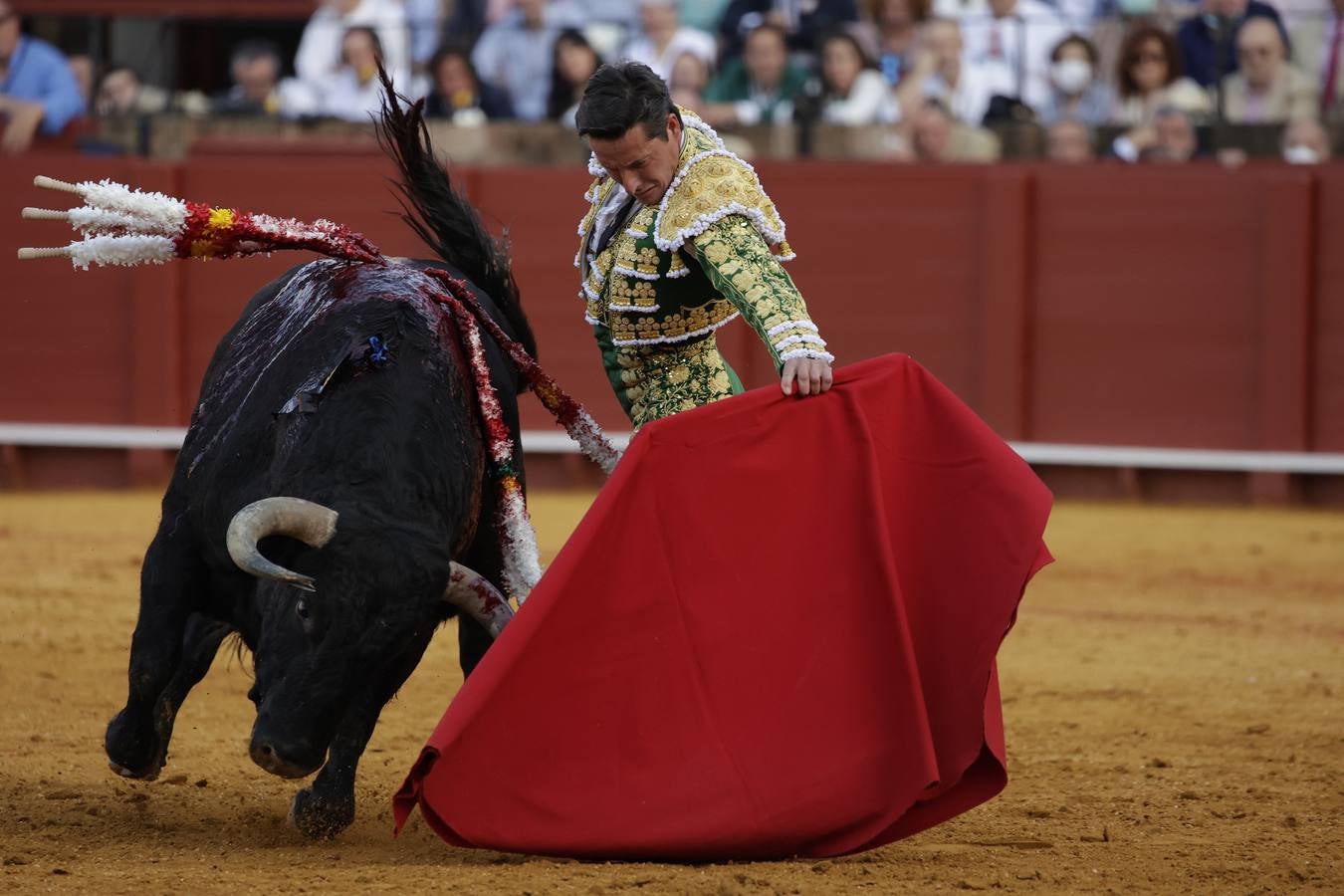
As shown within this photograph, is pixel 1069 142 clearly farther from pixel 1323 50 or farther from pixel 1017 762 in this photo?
pixel 1017 762

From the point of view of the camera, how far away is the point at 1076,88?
7629 mm

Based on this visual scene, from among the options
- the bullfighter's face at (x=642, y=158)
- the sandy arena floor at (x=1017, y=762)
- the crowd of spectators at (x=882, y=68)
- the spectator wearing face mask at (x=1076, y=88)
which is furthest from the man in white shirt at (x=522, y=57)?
the bullfighter's face at (x=642, y=158)

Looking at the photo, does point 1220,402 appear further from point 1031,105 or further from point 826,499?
point 826,499

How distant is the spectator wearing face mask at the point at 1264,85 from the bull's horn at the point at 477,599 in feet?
16.6

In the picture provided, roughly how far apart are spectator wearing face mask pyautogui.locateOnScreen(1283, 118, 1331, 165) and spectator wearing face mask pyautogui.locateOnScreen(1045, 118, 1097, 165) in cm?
73

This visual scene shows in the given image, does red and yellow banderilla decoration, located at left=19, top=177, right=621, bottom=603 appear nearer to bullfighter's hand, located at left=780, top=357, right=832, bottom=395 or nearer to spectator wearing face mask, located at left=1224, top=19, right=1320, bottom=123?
bullfighter's hand, located at left=780, top=357, right=832, bottom=395

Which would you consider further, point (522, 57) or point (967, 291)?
point (522, 57)

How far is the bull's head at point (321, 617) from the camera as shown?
9.35 feet

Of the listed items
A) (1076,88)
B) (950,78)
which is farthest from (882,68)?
(1076,88)

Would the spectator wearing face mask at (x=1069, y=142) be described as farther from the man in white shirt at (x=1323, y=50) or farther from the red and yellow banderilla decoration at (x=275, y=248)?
the red and yellow banderilla decoration at (x=275, y=248)

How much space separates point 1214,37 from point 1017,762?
429cm

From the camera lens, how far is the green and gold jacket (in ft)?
10.0

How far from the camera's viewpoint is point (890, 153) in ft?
25.5

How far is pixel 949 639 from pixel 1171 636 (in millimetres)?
2459
